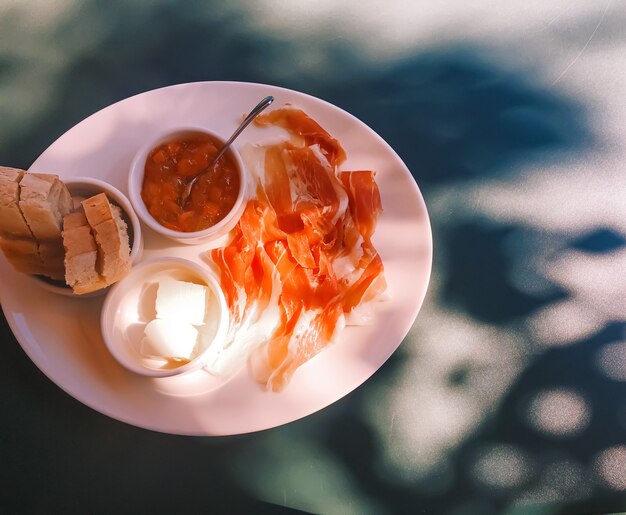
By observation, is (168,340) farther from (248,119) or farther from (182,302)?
(248,119)

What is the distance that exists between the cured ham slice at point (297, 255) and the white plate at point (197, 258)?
0.04 meters

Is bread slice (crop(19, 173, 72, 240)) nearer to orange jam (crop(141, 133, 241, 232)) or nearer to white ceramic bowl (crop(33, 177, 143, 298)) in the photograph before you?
white ceramic bowl (crop(33, 177, 143, 298))

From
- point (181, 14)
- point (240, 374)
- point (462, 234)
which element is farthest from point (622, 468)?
point (181, 14)

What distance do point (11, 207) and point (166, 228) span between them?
0.32 metres

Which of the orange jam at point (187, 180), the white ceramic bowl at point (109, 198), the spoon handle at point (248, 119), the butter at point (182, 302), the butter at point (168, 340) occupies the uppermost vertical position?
the spoon handle at point (248, 119)

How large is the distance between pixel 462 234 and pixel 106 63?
1180mm

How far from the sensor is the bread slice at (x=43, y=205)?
1181 millimetres

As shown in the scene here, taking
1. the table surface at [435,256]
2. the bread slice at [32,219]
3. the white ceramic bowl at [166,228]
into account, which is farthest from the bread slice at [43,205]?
the table surface at [435,256]

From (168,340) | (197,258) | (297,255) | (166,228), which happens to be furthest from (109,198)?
(297,255)

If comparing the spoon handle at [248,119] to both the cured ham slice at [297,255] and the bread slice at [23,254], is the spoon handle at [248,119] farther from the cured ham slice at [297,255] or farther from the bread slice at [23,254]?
the bread slice at [23,254]

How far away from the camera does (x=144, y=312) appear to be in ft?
4.38

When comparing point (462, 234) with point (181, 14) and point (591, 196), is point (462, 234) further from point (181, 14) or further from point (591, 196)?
point (181, 14)

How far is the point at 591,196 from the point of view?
1.69 m

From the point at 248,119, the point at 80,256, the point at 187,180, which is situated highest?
the point at 248,119
